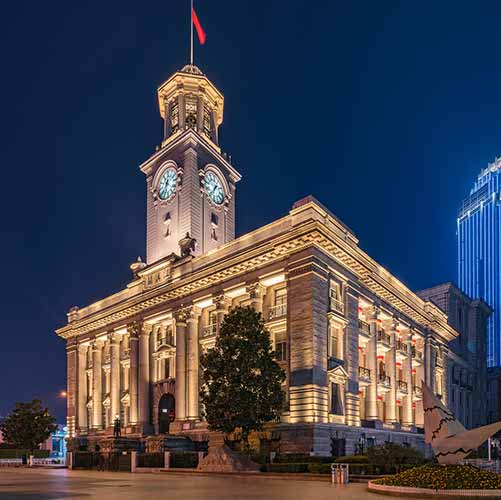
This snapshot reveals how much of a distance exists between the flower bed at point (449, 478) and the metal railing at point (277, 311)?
2859 cm

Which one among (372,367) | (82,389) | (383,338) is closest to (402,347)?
(383,338)

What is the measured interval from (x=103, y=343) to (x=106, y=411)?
913 centimetres

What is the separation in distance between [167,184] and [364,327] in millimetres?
33990

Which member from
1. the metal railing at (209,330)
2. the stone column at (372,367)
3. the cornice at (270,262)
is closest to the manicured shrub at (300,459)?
the stone column at (372,367)

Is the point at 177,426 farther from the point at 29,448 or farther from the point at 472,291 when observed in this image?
the point at 472,291

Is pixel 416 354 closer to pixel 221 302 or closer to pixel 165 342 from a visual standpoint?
pixel 221 302

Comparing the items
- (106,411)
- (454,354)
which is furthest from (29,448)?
(454,354)

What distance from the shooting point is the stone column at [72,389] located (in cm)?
7712

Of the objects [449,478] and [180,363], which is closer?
[449,478]

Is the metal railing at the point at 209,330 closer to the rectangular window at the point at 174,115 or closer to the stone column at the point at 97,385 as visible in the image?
the stone column at the point at 97,385

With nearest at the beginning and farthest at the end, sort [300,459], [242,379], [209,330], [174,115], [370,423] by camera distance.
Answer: [300,459]
[242,379]
[370,423]
[209,330]
[174,115]

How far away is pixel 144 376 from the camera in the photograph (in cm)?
6525

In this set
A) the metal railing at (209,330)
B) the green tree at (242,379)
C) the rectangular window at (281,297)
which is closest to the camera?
the green tree at (242,379)

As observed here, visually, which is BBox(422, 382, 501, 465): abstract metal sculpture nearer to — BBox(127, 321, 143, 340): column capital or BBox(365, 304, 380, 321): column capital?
BBox(365, 304, 380, 321): column capital
